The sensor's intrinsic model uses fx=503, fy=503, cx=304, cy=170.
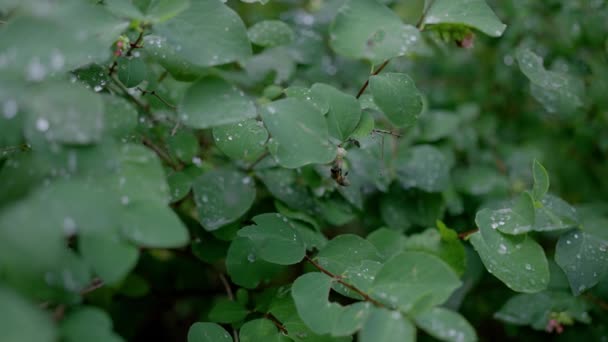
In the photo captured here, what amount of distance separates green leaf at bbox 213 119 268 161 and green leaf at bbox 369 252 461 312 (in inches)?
14.7

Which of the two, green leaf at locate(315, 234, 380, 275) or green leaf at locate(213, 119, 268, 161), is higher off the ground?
green leaf at locate(213, 119, 268, 161)

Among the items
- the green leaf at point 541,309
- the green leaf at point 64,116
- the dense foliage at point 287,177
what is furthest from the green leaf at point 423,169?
the green leaf at point 64,116

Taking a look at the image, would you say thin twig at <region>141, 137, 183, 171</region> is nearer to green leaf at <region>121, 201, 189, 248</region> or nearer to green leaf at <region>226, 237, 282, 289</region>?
green leaf at <region>226, 237, 282, 289</region>

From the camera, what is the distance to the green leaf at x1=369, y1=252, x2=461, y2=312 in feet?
2.53

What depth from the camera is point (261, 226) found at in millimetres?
1049

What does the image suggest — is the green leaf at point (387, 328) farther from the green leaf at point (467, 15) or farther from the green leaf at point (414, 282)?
the green leaf at point (467, 15)

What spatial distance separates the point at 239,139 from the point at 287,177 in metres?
0.30

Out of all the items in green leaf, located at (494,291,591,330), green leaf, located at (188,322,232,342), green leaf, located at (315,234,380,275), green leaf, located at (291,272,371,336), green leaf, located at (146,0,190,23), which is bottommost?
green leaf, located at (494,291,591,330)

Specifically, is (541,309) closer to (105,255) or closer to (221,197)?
(221,197)

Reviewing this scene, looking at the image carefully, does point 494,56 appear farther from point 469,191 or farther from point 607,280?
point 607,280

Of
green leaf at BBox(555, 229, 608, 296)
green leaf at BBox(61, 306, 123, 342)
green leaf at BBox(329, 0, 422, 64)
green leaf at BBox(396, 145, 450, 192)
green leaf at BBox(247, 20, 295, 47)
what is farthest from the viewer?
green leaf at BBox(396, 145, 450, 192)

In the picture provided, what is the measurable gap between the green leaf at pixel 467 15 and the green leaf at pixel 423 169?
546 mm

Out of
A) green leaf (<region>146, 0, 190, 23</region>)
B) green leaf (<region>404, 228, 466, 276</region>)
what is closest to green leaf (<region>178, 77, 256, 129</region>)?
green leaf (<region>146, 0, 190, 23</region>)

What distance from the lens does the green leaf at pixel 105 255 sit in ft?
2.19
